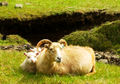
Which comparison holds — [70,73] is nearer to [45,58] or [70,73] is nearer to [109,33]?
[45,58]

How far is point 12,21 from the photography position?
2197cm

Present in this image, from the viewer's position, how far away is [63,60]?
33.2ft

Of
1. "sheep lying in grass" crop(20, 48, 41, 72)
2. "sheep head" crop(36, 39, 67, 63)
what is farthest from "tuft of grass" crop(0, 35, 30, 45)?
"sheep head" crop(36, 39, 67, 63)

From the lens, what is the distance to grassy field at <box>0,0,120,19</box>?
76.6 feet

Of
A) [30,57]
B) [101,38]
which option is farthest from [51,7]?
[30,57]

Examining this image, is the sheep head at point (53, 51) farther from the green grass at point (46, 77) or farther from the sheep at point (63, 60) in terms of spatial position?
the green grass at point (46, 77)

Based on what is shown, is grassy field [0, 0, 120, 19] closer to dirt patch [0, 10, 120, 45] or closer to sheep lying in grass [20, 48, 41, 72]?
dirt patch [0, 10, 120, 45]

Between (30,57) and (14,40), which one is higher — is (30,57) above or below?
above

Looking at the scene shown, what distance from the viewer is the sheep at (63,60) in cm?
941

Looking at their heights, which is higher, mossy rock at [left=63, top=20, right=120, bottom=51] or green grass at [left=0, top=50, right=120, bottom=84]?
green grass at [left=0, top=50, right=120, bottom=84]

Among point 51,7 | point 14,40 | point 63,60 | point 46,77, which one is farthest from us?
point 51,7

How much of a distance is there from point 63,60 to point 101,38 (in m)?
9.90

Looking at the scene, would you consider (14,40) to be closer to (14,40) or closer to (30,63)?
(14,40)

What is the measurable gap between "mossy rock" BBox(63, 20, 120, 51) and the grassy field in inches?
188
